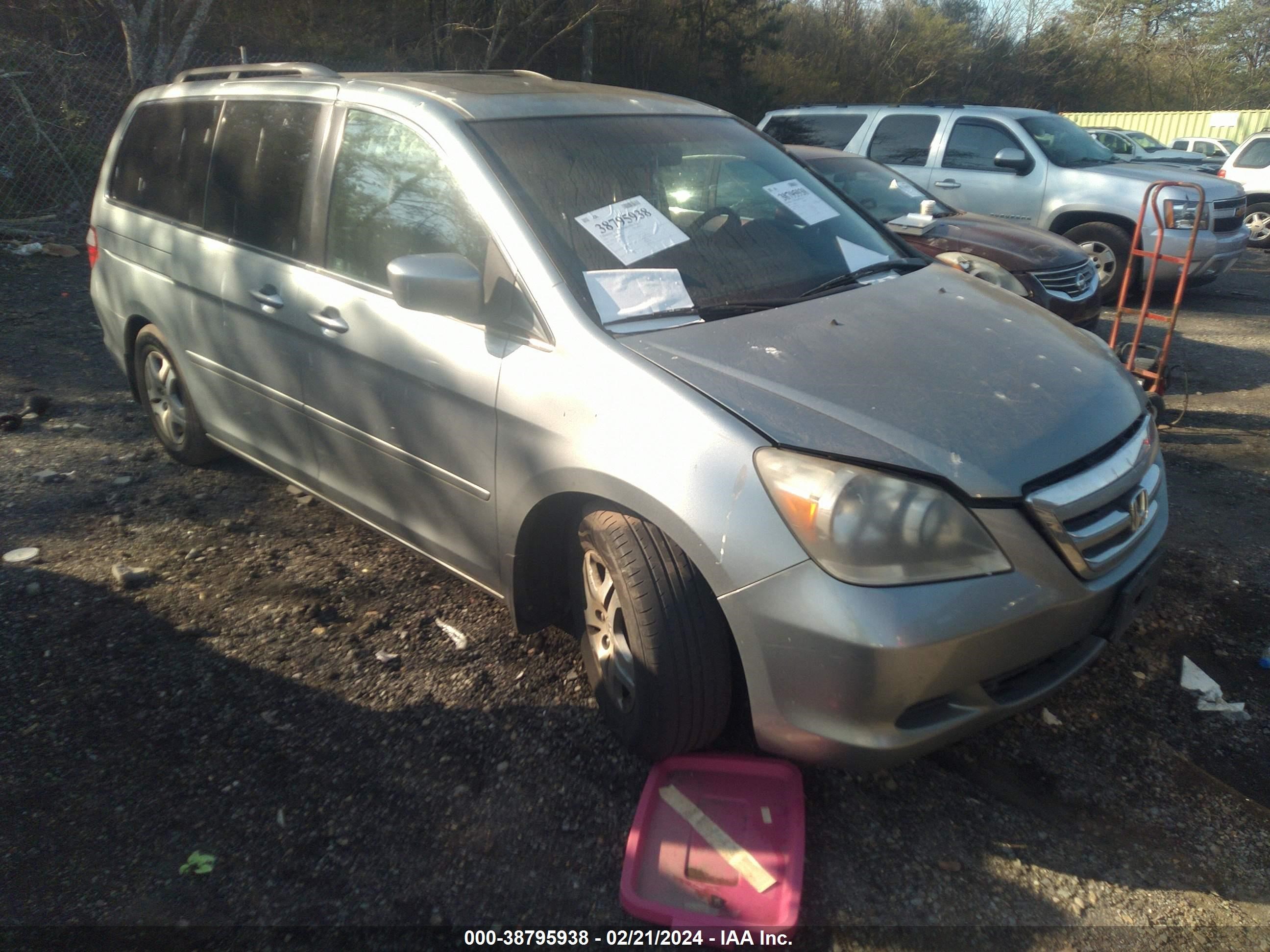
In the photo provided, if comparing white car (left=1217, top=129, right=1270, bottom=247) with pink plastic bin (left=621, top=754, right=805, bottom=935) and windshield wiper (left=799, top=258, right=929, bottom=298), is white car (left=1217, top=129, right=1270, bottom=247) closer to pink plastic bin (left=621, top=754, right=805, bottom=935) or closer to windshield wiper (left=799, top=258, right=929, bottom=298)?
windshield wiper (left=799, top=258, right=929, bottom=298)

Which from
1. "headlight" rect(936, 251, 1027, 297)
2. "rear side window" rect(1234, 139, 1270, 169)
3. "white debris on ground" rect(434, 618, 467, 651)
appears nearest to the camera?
"white debris on ground" rect(434, 618, 467, 651)

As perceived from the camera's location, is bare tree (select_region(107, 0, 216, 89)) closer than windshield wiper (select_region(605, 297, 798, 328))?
No

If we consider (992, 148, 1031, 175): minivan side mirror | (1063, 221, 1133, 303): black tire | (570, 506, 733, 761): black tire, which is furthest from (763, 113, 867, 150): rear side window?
(570, 506, 733, 761): black tire

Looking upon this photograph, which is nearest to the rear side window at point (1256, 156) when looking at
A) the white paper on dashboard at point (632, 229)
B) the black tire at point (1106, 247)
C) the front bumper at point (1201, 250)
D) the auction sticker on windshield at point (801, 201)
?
the front bumper at point (1201, 250)

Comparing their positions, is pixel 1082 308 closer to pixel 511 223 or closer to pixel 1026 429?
pixel 1026 429

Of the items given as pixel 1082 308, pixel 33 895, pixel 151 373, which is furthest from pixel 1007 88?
pixel 33 895

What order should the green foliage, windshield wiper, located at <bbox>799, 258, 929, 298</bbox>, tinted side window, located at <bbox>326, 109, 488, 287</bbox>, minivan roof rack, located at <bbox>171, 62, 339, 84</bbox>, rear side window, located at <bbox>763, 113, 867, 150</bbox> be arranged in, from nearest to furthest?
the green foliage
tinted side window, located at <bbox>326, 109, 488, 287</bbox>
windshield wiper, located at <bbox>799, 258, 929, 298</bbox>
minivan roof rack, located at <bbox>171, 62, 339, 84</bbox>
rear side window, located at <bbox>763, 113, 867, 150</bbox>

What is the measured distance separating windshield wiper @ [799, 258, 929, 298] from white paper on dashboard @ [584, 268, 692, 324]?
Answer: 1.51ft

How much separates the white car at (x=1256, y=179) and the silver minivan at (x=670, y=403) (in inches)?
497

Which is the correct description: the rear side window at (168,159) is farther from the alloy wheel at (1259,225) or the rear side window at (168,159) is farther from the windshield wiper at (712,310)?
the alloy wheel at (1259,225)

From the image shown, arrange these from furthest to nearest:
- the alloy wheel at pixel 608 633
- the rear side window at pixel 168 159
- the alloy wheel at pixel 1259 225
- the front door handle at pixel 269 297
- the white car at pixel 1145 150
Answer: the white car at pixel 1145 150 → the alloy wheel at pixel 1259 225 → the rear side window at pixel 168 159 → the front door handle at pixel 269 297 → the alloy wheel at pixel 608 633

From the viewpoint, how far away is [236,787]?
8.59ft

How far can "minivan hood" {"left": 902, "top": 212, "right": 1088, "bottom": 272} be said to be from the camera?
6.62m

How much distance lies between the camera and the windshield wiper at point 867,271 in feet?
10.2
